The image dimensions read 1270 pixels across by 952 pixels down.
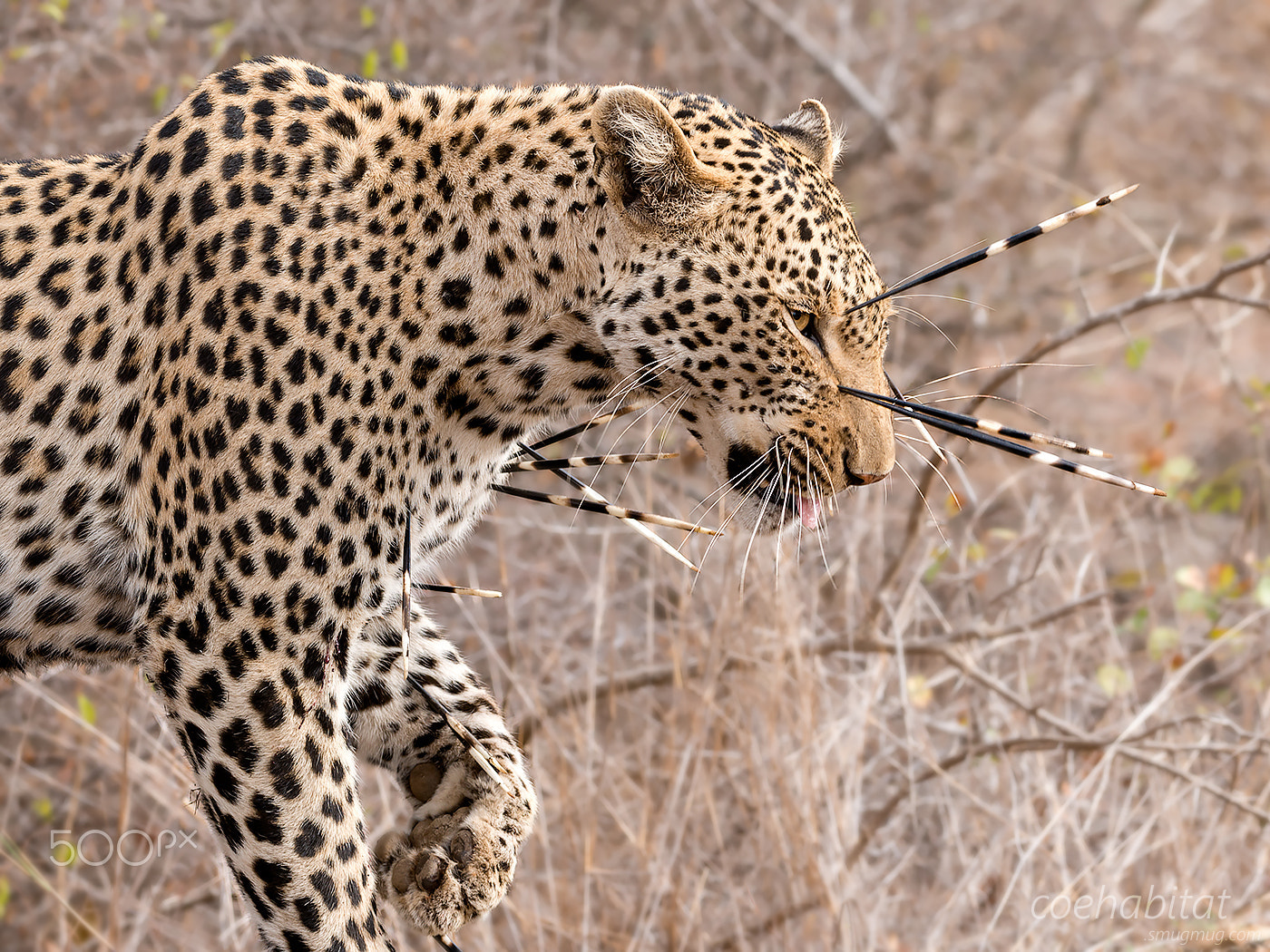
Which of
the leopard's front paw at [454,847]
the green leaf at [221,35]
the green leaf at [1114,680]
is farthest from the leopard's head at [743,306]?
the green leaf at [221,35]

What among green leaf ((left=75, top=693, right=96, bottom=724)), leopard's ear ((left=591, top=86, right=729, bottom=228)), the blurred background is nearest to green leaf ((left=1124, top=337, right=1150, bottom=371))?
the blurred background

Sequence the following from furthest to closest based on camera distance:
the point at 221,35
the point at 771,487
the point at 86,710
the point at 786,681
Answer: the point at 221,35
the point at 86,710
the point at 786,681
the point at 771,487

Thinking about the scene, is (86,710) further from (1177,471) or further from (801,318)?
(1177,471)

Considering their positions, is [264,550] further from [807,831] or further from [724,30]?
[724,30]

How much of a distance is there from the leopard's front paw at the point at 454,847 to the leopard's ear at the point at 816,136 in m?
1.89

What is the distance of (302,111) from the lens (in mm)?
3531

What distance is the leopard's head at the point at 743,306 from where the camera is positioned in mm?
3352

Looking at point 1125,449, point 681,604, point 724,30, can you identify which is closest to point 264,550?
point 681,604

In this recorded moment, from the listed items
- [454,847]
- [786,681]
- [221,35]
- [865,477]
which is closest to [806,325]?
[865,477]

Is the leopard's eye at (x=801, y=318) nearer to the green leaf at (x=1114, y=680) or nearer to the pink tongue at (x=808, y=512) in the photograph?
the pink tongue at (x=808, y=512)

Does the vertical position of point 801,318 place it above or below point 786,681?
above

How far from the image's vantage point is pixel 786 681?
5152mm

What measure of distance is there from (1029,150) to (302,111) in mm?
10119

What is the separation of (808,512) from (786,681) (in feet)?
5.67
